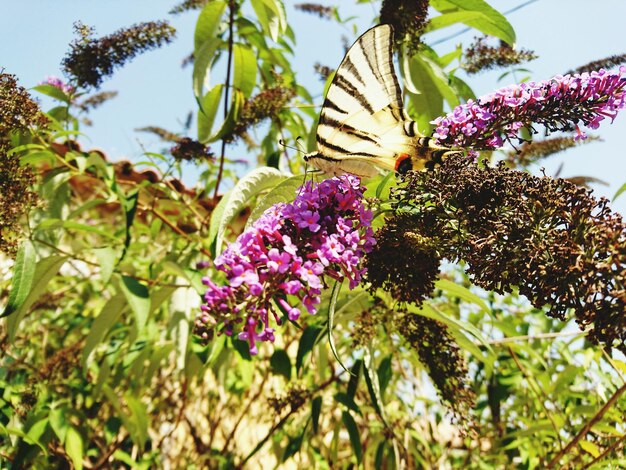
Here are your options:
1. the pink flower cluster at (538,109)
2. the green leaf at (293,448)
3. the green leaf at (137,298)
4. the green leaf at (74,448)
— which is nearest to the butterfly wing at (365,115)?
the pink flower cluster at (538,109)

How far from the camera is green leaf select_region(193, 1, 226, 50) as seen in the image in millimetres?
2469

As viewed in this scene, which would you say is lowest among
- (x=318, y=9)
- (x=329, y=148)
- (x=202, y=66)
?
(x=329, y=148)

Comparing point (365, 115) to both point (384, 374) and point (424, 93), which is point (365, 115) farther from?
point (384, 374)

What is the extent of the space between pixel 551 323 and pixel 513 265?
205 centimetres

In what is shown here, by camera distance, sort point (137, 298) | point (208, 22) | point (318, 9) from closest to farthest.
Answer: point (137, 298) → point (208, 22) → point (318, 9)

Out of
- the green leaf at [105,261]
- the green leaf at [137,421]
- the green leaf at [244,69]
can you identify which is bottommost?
the green leaf at [137,421]

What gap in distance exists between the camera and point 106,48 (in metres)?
2.36

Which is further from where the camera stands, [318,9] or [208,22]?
[318,9]

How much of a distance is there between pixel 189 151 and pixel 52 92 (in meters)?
0.63

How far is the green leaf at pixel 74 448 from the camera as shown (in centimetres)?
212

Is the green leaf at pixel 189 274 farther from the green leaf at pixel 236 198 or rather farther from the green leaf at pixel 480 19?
the green leaf at pixel 480 19

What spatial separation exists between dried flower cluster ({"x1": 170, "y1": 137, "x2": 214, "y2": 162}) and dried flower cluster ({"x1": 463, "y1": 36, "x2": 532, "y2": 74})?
129cm

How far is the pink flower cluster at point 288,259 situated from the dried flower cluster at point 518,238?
116 millimetres

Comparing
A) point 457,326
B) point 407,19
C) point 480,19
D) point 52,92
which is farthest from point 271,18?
point 457,326
